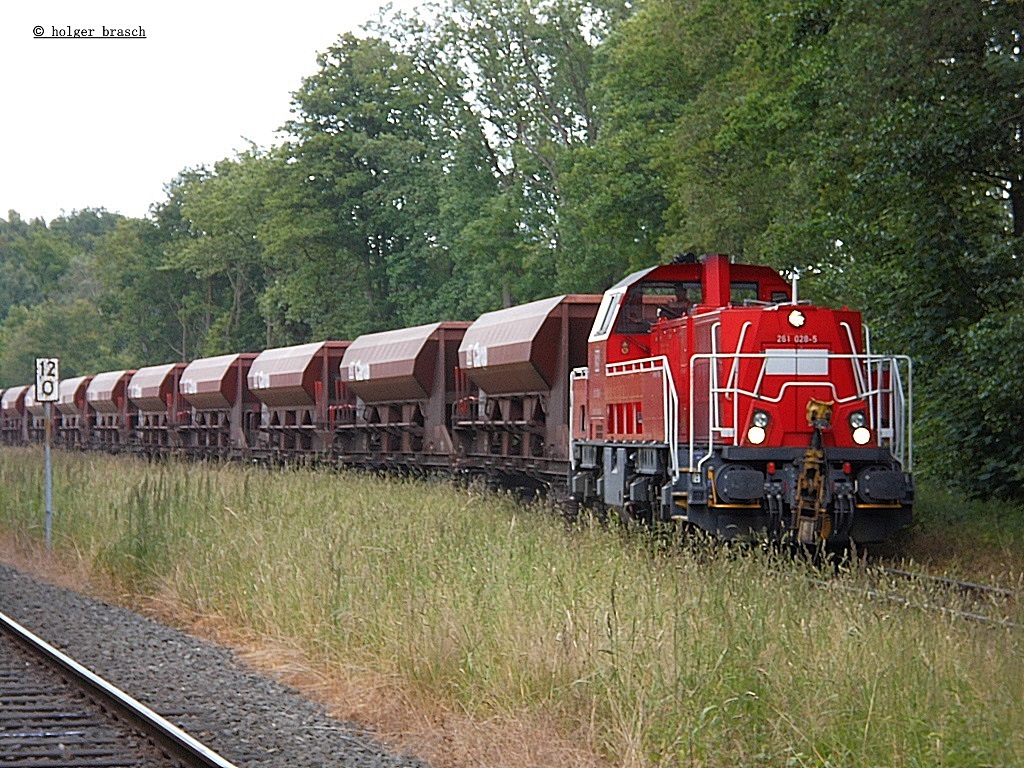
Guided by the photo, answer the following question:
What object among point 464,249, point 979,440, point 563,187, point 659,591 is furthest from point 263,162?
point 659,591

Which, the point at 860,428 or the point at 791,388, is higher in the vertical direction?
the point at 791,388

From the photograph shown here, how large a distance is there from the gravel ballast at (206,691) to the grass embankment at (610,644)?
1.48 ft

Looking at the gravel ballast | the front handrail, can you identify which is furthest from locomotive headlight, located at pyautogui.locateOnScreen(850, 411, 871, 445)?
the gravel ballast

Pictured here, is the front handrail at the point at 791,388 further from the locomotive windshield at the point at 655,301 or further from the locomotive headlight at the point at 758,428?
the locomotive windshield at the point at 655,301

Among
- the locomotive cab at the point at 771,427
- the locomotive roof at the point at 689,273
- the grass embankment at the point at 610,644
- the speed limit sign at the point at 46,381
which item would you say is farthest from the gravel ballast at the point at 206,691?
the locomotive roof at the point at 689,273

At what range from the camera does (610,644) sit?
25.1 ft

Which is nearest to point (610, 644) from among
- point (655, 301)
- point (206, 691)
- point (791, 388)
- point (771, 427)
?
point (206, 691)

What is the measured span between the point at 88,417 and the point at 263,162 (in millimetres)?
23817

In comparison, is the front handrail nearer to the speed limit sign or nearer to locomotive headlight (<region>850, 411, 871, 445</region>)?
locomotive headlight (<region>850, 411, 871, 445</region>)

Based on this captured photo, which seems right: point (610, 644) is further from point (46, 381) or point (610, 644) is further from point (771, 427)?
point (46, 381)

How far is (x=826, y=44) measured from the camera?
2138 centimetres

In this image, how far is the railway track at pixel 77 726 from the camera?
7.57 m

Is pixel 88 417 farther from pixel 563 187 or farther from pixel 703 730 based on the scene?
pixel 703 730

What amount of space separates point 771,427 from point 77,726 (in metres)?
7.65
